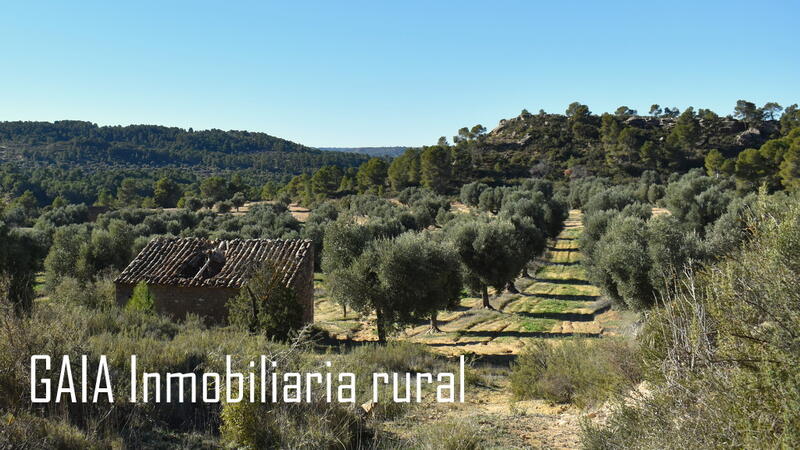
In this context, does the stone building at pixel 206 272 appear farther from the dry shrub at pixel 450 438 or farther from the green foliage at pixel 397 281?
the dry shrub at pixel 450 438

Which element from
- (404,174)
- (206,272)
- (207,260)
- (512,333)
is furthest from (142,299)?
(404,174)

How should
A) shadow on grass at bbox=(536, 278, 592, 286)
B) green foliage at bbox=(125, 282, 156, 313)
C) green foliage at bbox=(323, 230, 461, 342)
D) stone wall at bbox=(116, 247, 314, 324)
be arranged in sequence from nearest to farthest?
green foliage at bbox=(125, 282, 156, 313) → stone wall at bbox=(116, 247, 314, 324) → green foliage at bbox=(323, 230, 461, 342) → shadow on grass at bbox=(536, 278, 592, 286)

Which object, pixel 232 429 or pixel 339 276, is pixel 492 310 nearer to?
pixel 339 276

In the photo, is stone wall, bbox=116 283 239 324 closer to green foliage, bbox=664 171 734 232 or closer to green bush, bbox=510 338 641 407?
green bush, bbox=510 338 641 407

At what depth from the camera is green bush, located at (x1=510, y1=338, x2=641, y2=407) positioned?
8328mm

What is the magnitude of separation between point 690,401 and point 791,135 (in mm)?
76861

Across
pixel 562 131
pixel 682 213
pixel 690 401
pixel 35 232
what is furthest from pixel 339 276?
pixel 562 131

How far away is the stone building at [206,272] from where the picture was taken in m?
18.4

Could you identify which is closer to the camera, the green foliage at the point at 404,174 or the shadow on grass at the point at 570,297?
the shadow on grass at the point at 570,297

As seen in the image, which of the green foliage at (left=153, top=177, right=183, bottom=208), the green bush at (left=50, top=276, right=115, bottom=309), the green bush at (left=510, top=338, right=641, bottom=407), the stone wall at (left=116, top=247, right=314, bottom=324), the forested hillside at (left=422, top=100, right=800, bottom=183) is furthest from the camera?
the green foliage at (left=153, top=177, right=183, bottom=208)

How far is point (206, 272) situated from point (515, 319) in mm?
14842

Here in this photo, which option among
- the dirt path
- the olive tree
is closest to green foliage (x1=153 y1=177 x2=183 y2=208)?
the dirt path

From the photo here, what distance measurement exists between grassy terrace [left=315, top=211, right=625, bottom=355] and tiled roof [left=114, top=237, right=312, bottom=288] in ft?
14.4

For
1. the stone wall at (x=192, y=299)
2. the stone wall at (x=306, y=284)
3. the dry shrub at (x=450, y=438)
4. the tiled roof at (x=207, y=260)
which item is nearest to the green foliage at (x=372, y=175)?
the tiled roof at (x=207, y=260)
